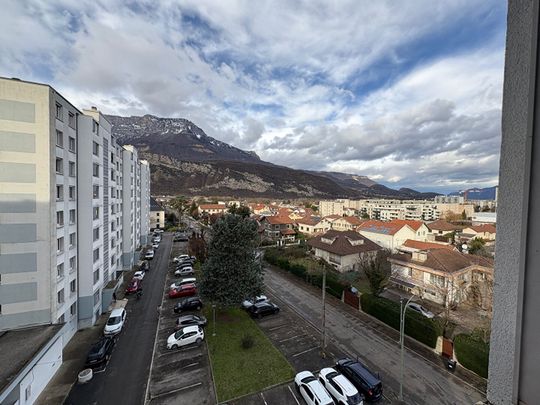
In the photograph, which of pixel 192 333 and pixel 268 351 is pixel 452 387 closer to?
pixel 268 351

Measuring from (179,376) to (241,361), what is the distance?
3555 millimetres

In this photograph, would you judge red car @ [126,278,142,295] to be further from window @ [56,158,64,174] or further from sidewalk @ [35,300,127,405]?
window @ [56,158,64,174]

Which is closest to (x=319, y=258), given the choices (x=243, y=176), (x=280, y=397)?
(x=280, y=397)

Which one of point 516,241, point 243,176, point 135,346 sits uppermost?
point 243,176

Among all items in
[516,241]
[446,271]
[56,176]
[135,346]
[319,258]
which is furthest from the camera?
[319,258]

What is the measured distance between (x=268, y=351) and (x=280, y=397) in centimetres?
370

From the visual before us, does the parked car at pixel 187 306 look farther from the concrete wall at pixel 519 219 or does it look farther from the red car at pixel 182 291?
the concrete wall at pixel 519 219

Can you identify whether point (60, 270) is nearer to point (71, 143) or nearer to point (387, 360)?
point (71, 143)

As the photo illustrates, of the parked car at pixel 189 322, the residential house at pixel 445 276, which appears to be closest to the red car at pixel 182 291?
the parked car at pixel 189 322

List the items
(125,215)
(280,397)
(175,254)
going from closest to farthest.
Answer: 1. (280,397)
2. (125,215)
3. (175,254)

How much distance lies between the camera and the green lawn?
552 inches

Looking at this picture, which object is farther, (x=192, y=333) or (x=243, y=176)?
(x=243, y=176)

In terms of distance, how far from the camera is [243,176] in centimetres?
19362

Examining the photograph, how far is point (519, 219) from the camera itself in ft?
6.33
